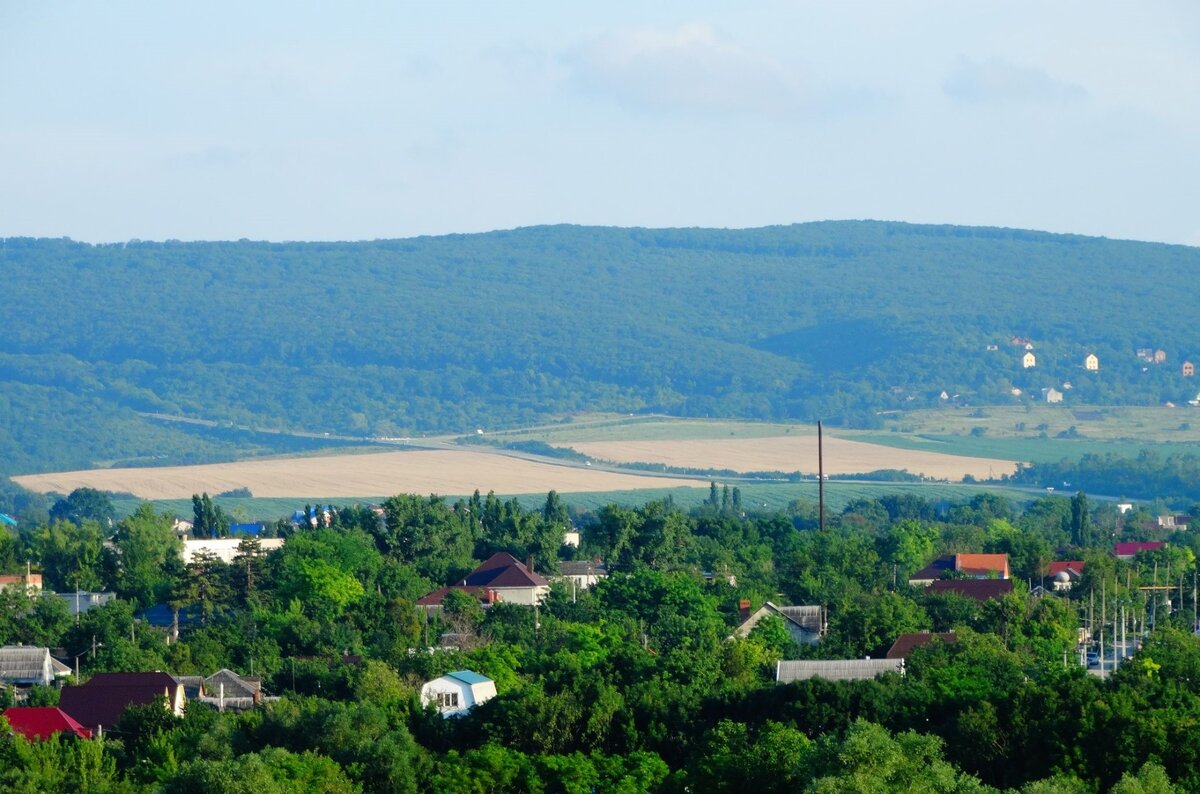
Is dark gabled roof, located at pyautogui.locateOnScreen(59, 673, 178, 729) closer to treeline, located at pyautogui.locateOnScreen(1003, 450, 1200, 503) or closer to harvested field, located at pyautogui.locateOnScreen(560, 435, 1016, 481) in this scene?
treeline, located at pyautogui.locateOnScreen(1003, 450, 1200, 503)

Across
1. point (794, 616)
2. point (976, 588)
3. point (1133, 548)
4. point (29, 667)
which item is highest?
point (976, 588)

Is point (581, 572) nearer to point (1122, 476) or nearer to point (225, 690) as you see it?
point (225, 690)

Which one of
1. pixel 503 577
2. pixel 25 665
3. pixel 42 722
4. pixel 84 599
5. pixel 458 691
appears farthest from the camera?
pixel 503 577

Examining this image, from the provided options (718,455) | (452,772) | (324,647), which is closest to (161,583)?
(324,647)

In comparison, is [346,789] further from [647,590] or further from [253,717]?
[647,590]

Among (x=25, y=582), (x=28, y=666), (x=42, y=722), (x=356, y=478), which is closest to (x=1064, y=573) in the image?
(x=25, y=582)

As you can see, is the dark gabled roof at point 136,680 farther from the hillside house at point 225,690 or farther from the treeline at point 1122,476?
the treeline at point 1122,476

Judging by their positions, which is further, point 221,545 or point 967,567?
point 221,545

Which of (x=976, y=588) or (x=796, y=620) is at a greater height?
(x=976, y=588)
